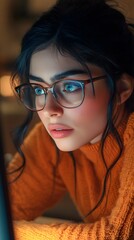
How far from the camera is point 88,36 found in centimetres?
48

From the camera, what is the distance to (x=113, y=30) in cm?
49

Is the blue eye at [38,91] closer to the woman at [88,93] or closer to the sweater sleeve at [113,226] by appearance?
the woman at [88,93]

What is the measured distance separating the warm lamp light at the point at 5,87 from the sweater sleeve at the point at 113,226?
0.59 ft

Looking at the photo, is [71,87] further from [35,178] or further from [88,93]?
[35,178]

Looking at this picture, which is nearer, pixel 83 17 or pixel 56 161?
pixel 83 17

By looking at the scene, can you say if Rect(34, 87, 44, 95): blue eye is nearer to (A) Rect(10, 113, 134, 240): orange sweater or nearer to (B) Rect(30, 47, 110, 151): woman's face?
(B) Rect(30, 47, 110, 151): woman's face

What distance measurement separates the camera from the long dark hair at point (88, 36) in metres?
0.48

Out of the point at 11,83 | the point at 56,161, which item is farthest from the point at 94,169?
the point at 11,83

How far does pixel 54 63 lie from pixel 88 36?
0.05m

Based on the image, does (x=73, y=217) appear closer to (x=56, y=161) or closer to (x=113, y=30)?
(x=56, y=161)

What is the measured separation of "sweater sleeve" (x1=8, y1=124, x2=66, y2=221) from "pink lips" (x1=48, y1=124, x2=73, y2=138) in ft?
0.34

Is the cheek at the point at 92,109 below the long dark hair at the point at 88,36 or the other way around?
below

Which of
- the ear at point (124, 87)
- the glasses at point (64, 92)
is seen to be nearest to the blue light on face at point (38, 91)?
the glasses at point (64, 92)

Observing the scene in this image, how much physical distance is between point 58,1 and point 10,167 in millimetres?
275
